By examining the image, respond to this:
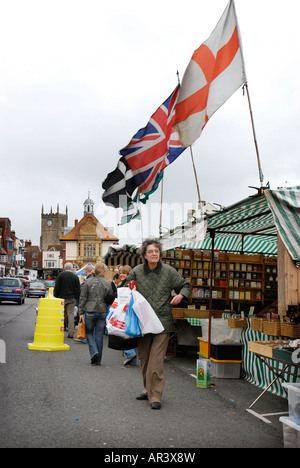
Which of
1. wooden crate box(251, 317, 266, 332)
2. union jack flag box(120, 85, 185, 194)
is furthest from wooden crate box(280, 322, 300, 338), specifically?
union jack flag box(120, 85, 185, 194)

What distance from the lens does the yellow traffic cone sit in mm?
10297

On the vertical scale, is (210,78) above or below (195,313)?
above

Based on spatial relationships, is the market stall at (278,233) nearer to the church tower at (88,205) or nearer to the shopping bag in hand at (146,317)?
the shopping bag in hand at (146,317)

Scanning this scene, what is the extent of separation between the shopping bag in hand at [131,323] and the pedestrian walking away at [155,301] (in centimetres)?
23

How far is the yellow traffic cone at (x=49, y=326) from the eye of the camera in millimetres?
10297

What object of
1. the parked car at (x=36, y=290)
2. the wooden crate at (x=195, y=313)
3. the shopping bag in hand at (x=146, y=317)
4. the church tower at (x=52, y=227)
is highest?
the church tower at (x=52, y=227)

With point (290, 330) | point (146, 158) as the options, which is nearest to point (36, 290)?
point (146, 158)

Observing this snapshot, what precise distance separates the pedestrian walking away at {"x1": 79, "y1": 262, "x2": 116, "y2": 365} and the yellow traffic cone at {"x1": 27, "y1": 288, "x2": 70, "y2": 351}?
1295 mm

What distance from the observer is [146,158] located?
38.8ft

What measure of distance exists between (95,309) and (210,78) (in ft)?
16.3

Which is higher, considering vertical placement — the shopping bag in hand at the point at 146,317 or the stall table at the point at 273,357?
the shopping bag in hand at the point at 146,317

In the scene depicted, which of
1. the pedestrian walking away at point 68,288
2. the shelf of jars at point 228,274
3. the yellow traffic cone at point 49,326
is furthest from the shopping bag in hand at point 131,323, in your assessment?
the pedestrian walking away at point 68,288

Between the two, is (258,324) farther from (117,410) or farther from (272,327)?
(117,410)
